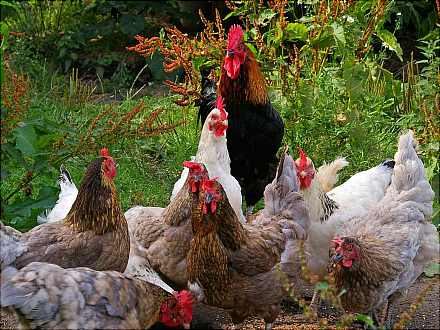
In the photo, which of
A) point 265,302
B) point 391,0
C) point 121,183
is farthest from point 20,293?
point 391,0

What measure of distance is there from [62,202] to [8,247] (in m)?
1.07

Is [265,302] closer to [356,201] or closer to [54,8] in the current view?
[356,201]

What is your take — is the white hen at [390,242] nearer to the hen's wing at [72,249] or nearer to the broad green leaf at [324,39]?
the hen's wing at [72,249]


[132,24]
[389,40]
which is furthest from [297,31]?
[132,24]

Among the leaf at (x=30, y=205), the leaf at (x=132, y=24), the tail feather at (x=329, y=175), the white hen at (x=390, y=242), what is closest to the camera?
the white hen at (x=390, y=242)

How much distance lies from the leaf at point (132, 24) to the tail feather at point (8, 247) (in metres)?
6.72

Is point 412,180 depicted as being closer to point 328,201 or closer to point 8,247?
point 328,201

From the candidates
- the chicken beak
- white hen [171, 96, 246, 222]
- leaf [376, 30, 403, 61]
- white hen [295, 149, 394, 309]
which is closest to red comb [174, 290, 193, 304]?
the chicken beak

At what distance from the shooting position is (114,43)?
11523 mm

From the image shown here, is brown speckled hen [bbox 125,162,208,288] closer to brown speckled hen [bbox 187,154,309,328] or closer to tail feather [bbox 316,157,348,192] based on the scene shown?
brown speckled hen [bbox 187,154,309,328]

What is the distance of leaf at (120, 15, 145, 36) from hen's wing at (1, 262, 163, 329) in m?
7.20

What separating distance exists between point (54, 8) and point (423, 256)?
757cm

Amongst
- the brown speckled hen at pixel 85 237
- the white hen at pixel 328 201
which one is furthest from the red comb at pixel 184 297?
the white hen at pixel 328 201

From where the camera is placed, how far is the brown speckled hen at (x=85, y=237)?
450cm
